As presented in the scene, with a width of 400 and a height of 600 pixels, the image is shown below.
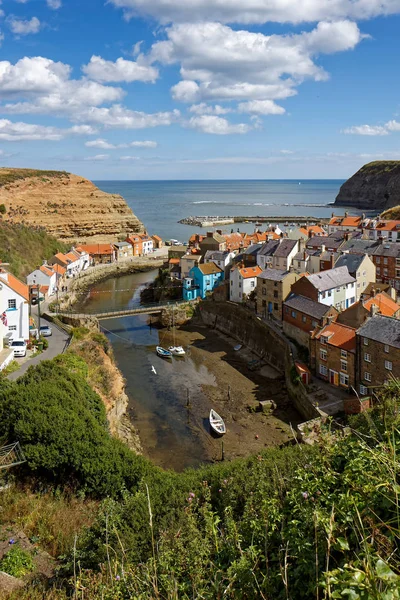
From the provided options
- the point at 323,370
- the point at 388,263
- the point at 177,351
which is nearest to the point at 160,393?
the point at 177,351

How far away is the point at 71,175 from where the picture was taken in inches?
3693

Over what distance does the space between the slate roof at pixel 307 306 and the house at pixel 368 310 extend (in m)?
1.71

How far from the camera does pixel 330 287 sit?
33750mm

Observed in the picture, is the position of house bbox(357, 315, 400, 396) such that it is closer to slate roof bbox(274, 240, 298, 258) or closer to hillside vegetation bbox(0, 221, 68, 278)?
slate roof bbox(274, 240, 298, 258)

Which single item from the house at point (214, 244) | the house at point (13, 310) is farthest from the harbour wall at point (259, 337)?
the house at point (13, 310)

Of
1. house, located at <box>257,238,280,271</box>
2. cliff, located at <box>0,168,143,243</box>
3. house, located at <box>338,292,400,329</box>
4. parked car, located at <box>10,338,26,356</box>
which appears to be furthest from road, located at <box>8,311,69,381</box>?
cliff, located at <box>0,168,143,243</box>

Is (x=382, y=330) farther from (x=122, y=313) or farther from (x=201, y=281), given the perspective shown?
(x=201, y=281)

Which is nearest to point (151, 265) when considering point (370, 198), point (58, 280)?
point (58, 280)

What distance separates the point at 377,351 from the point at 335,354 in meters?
2.87

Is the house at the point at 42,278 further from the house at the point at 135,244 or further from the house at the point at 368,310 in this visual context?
the house at the point at 368,310

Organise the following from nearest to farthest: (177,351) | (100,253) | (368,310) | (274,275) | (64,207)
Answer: (368,310) → (177,351) → (274,275) → (100,253) → (64,207)

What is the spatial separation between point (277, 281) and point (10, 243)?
39.1m

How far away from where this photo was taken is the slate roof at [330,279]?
33294mm

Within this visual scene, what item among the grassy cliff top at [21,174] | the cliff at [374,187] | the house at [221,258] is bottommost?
the house at [221,258]
